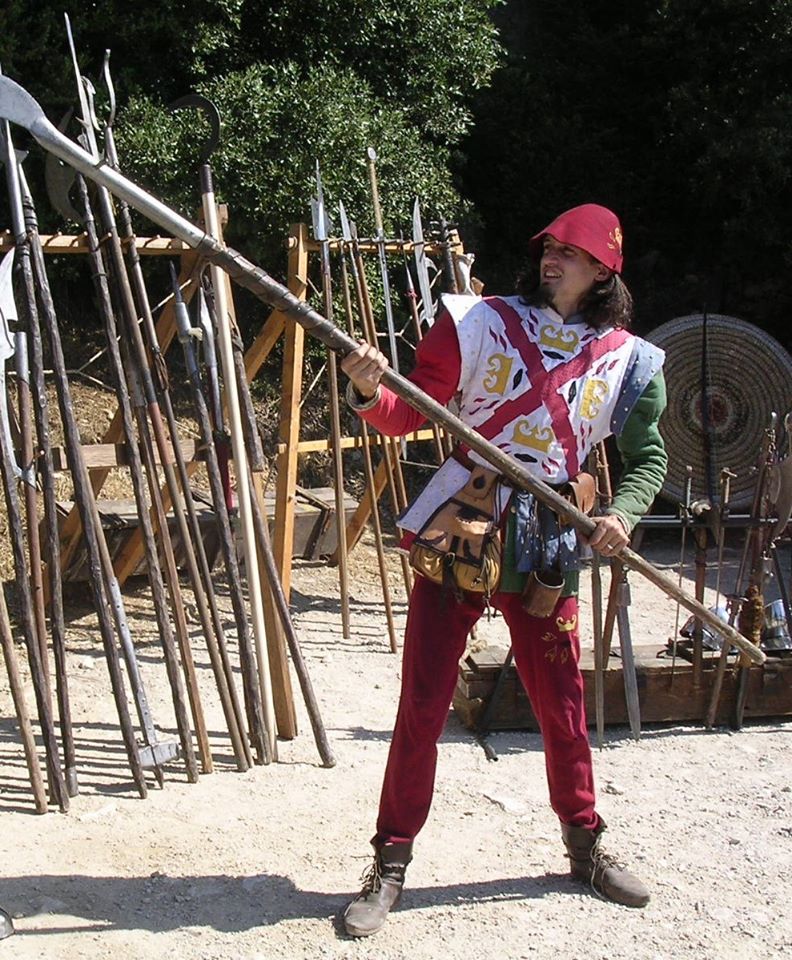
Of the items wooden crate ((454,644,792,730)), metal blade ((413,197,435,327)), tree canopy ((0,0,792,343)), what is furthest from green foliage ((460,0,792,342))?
wooden crate ((454,644,792,730))

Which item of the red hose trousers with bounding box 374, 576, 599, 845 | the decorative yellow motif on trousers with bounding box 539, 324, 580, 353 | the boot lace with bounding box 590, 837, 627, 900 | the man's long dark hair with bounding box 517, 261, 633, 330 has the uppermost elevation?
the man's long dark hair with bounding box 517, 261, 633, 330

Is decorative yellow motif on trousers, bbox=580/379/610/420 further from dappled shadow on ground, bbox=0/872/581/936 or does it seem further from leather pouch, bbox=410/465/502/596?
dappled shadow on ground, bbox=0/872/581/936

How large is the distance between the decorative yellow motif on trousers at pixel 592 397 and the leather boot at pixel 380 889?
1127 millimetres

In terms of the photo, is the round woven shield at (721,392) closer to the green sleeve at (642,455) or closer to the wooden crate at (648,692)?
the wooden crate at (648,692)

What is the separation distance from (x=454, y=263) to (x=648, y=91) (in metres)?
5.20

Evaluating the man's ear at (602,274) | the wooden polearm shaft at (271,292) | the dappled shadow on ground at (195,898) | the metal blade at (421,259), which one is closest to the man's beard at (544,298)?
the man's ear at (602,274)

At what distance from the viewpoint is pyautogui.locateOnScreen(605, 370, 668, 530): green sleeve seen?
289 centimetres

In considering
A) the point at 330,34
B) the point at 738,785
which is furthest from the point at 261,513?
the point at 330,34

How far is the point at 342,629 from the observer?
565 cm

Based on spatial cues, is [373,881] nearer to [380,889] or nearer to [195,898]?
[380,889]

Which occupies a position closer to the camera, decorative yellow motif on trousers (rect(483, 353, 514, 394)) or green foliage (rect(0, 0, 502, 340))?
decorative yellow motif on trousers (rect(483, 353, 514, 394))

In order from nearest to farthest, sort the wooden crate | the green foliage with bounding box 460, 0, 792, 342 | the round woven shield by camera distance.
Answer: the wooden crate < the round woven shield < the green foliage with bounding box 460, 0, 792, 342

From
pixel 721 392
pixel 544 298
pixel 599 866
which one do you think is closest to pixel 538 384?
pixel 544 298

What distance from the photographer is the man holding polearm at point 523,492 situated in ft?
9.20
